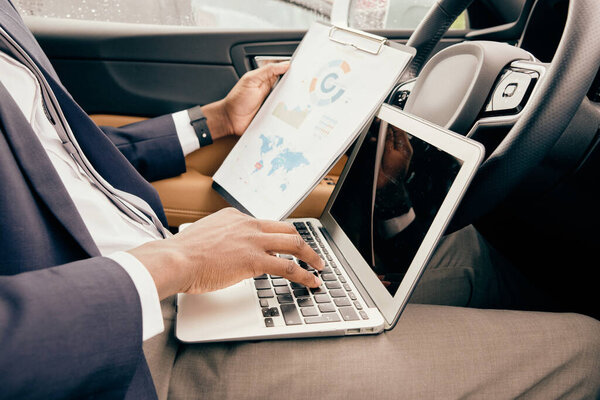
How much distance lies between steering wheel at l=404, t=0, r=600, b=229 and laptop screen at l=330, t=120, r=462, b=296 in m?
0.08

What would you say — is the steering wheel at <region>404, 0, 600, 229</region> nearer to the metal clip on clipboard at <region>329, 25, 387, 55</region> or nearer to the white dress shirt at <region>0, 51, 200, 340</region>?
the metal clip on clipboard at <region>329, 25, 387, 55</region>

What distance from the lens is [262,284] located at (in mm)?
640

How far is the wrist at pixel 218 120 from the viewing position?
108 centimetres

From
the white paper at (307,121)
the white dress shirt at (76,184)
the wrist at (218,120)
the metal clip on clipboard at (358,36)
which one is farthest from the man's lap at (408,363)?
the wrist at (218,120)

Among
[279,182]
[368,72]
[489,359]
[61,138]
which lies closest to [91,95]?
[61,138]

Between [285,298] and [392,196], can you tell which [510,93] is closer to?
[392,196]

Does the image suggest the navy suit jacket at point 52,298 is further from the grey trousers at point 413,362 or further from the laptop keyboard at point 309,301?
the laptop keyboard at point 309,301

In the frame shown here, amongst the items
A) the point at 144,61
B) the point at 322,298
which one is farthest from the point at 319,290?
the point at 144,61

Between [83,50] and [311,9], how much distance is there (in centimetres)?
85

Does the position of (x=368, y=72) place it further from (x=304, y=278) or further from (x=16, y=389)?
(x=16, y=389)

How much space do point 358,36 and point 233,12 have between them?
33.9 inches

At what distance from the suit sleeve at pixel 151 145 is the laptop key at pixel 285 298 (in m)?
0.58

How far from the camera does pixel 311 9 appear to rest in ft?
5.16

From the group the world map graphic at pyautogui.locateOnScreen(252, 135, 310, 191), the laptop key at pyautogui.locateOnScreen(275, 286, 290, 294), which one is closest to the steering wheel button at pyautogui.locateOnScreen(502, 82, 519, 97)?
the world map graphic at pyautogui.locateOnScreen(252, 135, 310, 191)
